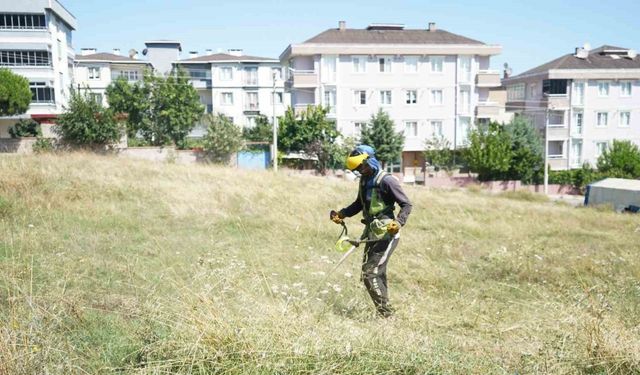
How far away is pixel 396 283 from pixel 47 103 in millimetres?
34860

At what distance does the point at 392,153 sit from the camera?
35.9 m

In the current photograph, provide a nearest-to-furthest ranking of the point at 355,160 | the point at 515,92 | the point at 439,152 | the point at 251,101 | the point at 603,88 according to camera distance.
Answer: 1. the point at 355,160
2. the point at 439,152
3. the point at 603,88
4. the point at 515,92
5. the point at 251,101

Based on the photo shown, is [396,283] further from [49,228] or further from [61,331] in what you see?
[49,228]

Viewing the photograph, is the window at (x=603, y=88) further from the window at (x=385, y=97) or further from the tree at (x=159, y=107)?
the tree at (x=159, y=107)

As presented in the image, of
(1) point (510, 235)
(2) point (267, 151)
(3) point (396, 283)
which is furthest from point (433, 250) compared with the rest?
(2) point (267, 151)

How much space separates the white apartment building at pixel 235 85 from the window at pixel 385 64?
13.5m

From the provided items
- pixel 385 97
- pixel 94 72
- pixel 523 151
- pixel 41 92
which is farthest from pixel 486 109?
pixel 94 72

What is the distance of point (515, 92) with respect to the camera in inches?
1795

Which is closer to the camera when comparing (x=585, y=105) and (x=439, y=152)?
(x=439, y=152)

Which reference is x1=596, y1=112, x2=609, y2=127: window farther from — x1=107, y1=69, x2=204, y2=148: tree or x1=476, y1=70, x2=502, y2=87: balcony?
x1=107, y1=69, x2=204, y2=148: tree

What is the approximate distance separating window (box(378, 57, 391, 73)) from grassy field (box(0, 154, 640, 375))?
83.6ft

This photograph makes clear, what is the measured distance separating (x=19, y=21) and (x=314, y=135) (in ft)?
67.0

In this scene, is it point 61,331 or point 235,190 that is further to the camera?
point 235,190

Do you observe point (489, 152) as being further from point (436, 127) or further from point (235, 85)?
point (235, 85)
